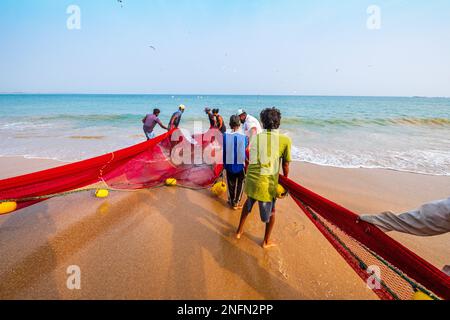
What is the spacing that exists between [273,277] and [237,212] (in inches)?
57.9

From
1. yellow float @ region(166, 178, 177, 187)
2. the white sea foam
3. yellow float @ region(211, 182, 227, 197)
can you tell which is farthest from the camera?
the white sea foam

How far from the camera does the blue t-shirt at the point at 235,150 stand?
131 inches

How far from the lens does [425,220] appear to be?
132 centimetres

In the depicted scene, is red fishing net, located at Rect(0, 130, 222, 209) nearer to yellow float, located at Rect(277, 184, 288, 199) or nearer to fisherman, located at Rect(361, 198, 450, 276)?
yellow float, located at Rect(277, 184, 288, 199)

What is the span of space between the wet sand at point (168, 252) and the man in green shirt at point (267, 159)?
70 cm

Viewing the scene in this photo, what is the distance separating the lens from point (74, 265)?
7.82 ft

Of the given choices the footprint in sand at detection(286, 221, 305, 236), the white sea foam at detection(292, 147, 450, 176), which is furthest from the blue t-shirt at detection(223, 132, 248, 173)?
the white sea foam at detection(292, 147, 450, 176)

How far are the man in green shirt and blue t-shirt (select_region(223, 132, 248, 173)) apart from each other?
2.91ft

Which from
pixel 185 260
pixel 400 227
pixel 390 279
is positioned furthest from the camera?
pixel 185 260

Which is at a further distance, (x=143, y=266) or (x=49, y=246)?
(x=49, y=246)

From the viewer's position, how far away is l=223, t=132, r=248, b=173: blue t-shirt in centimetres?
334

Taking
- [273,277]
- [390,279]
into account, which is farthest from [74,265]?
[390,279]
